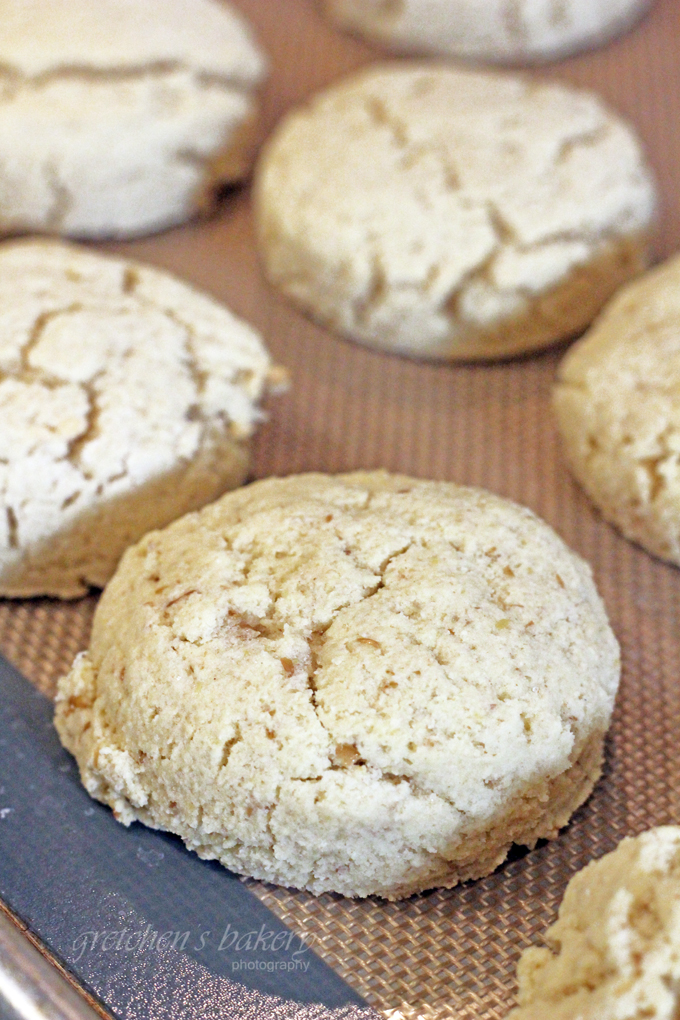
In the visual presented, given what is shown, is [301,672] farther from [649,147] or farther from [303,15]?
[303,15]

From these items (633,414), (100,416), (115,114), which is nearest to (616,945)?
(633,414)

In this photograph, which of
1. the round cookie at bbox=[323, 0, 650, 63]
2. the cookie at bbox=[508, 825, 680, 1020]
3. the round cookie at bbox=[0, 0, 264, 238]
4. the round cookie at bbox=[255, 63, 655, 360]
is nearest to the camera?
the cookie at bbox=[508, 825, 680, 1020]

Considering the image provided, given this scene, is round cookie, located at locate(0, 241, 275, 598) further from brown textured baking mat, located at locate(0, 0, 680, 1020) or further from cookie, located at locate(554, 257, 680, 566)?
cookie, located at locate(554, 257, 680, 566)

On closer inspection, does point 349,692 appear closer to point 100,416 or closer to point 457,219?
point 100,416

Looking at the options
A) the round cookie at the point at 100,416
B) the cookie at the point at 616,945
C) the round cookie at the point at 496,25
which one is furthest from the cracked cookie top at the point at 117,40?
the cookie at the point at 616,945

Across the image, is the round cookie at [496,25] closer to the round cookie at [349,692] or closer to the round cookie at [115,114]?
the round cookie at [115,114]

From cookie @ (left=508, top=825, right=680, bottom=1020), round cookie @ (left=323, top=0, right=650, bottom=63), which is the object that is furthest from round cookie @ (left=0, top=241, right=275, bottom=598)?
round cookie @ (left=323, top=0, right=650, bottom=63)

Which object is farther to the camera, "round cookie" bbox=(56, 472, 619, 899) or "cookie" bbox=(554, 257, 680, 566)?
"cookie" bbox=(554, 257, 680, 566)
